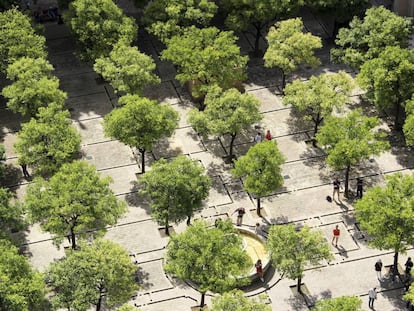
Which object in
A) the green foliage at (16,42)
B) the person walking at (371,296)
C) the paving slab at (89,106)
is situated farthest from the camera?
the paving slab at (89,106)

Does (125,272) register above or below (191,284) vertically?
above

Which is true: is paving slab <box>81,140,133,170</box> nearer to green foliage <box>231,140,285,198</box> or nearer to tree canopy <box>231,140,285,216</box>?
tree canopy <box>231,140,285,216</box>

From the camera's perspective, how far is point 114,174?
83062 millimetres

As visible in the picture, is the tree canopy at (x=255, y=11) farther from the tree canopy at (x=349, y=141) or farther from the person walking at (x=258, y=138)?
the tree canopy at (x=349, y=141)

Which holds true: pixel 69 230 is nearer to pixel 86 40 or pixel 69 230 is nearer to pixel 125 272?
pixel 125 272

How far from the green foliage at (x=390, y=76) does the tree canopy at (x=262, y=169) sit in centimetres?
1455

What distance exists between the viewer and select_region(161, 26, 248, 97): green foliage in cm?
8594

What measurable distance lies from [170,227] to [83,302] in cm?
1606

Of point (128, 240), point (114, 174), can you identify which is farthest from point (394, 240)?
point (114, 174)

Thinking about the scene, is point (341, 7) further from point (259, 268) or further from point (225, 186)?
point (259, 268)

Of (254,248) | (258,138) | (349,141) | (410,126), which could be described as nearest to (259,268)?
(254,248)

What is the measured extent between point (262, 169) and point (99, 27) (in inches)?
1012

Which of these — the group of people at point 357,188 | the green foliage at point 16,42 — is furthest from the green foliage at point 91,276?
the green foliage at point 16,42

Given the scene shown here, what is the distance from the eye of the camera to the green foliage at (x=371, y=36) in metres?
87.8
